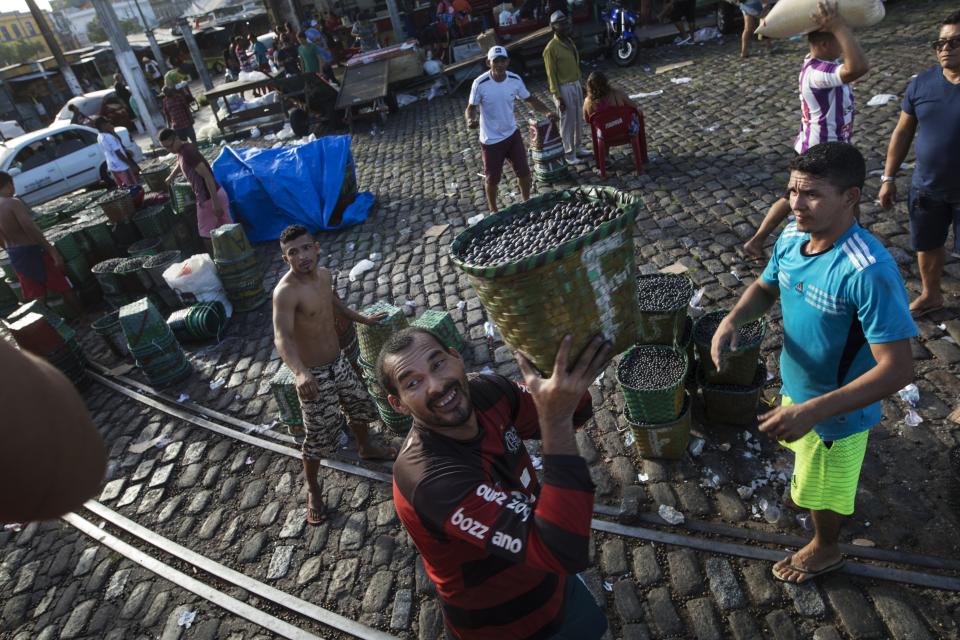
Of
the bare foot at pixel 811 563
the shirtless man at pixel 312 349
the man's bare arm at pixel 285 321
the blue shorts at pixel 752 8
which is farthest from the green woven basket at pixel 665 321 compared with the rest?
the blue shorts at pixel 752 8

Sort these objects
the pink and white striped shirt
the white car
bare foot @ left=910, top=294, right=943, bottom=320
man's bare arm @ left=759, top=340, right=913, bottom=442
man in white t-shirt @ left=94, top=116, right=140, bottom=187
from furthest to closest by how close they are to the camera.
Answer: the white car < man in white t-shirt @ left=94, top=116, right=140, bottom=187 < bare foot @ left=910, top=294, right=943, bottom=320 < the pink and white striped shirt < man's bare arm @ left=759, top=340, right=913, bottom=442

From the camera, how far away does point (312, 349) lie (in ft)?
14.7

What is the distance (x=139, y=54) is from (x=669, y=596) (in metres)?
36.8

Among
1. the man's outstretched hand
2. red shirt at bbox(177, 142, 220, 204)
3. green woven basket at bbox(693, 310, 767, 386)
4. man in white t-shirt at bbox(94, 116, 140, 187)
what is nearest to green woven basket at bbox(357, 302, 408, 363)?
green woven basket at bbox(693, 310, 767, 386)

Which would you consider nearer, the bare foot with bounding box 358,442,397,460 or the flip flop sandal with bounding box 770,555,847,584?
the flip flop sandal with bounding box 770,555,847,584

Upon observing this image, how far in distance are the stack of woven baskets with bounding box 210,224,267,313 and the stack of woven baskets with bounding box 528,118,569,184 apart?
14.6 ft

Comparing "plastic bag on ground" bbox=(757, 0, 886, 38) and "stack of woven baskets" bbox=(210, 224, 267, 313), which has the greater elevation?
"plastic bag on ground" bbox=(757, 0, 886, 38)

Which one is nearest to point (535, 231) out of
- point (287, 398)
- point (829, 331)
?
point (829, 331)

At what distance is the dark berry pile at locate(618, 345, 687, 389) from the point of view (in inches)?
159

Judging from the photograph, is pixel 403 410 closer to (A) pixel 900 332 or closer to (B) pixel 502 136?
(A) pixel 900 332

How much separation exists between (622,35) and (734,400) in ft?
40.5

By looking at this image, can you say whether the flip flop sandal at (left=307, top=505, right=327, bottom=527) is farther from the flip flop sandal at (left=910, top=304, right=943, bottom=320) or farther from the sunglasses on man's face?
the sunglasses on man's face

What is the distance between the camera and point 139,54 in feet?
99.8

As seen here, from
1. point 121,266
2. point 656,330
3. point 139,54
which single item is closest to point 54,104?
point 139,54
